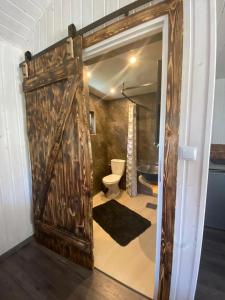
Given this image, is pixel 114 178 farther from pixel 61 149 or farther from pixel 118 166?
pixel 61 149

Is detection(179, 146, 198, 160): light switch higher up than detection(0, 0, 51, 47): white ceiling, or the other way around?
detection(0, 0, 51, 47): white ceiling

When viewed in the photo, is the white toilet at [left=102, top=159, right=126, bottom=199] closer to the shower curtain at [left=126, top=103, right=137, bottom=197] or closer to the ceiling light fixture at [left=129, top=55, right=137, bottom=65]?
the shower curtain at [left=126, top=103, right=137, bottom=197]

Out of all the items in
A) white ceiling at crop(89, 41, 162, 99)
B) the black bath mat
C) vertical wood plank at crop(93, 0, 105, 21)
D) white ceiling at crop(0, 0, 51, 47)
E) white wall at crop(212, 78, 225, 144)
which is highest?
white ceiling at crop(0, 0, 51, 47)

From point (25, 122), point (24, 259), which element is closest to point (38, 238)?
point (24, 259)

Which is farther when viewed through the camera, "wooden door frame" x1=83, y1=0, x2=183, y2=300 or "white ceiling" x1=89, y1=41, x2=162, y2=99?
"white ceiling" x1=89, y1=41, x2=162, y2=99

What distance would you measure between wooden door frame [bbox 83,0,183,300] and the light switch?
0.10 feet

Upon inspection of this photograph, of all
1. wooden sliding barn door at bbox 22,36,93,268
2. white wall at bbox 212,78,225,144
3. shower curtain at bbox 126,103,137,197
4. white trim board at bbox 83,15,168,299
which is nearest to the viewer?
white trim board at bbox 83,15,168,299

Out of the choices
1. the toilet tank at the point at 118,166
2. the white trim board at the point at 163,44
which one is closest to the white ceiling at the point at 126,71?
the white trim board at the point at 163,44

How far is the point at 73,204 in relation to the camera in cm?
160

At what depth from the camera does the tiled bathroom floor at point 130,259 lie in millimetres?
1501

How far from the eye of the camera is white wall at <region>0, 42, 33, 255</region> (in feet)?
5.73

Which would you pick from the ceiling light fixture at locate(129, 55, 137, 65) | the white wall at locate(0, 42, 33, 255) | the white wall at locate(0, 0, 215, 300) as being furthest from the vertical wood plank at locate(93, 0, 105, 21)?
the white wall at locate(0, 42, 33, 255)

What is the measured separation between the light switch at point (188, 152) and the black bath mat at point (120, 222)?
5.13 feet

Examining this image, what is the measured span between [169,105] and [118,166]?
2.64 m
